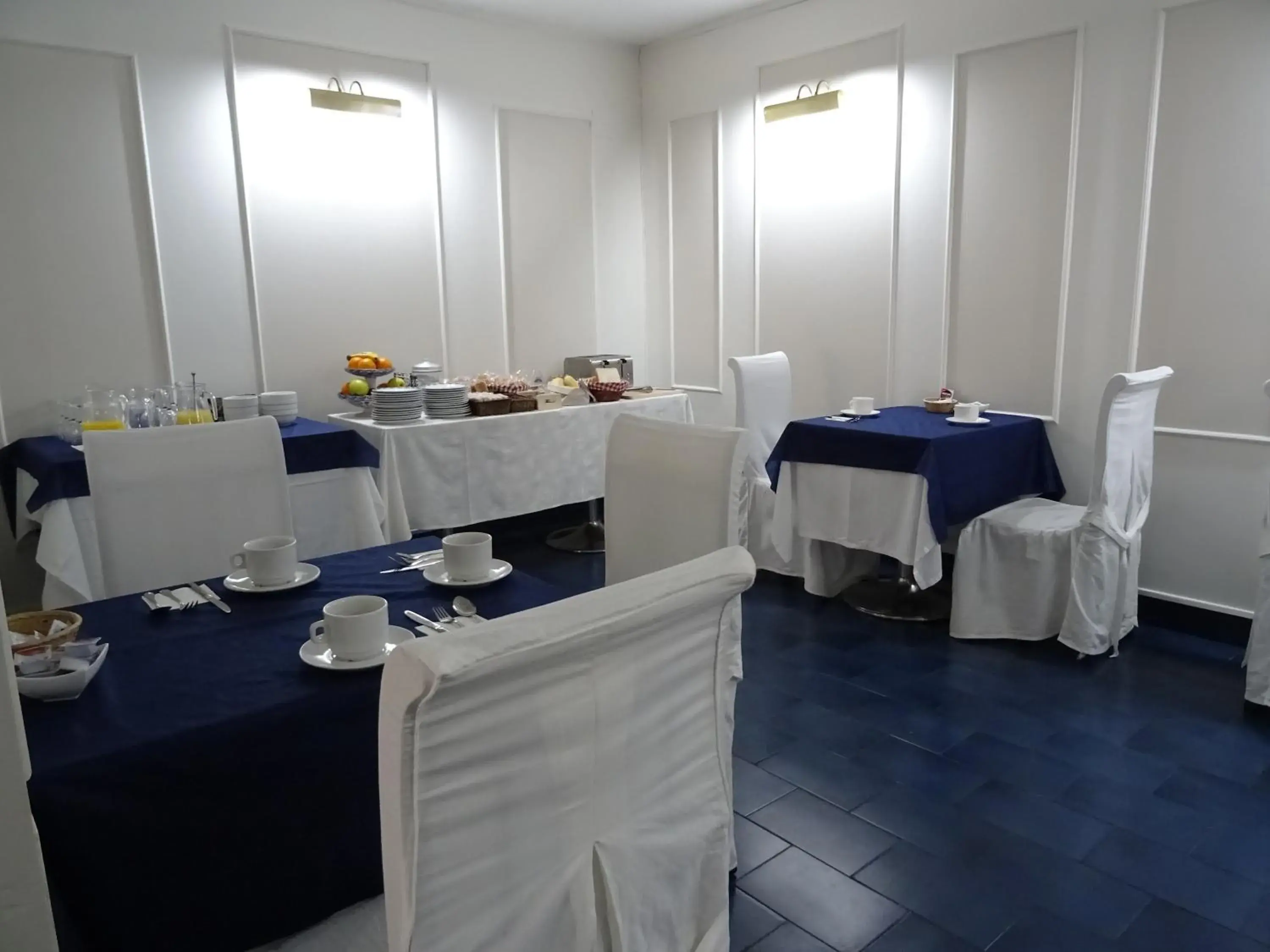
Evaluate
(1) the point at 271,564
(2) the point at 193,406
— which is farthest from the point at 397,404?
(1) the point at 271,564

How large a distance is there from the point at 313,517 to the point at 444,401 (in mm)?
737

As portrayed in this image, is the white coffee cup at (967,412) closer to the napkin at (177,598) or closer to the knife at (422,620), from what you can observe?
the knife at (422,620)

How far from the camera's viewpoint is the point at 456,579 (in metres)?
1.57

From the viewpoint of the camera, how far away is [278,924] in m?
1.10

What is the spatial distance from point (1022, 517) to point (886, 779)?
1.31m

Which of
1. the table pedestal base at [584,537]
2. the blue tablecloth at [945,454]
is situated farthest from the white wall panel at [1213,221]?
the table pedestal base at [584,537]

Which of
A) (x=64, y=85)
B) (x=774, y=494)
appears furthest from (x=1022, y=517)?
(x=64, y=85)

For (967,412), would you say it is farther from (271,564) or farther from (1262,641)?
(271,564)

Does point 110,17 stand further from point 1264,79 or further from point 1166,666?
point 1166,666

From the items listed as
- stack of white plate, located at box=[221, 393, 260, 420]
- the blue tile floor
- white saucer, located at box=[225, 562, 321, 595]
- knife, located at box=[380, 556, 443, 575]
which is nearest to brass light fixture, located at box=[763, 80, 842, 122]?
the blue tile floor

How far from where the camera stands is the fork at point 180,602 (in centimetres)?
148

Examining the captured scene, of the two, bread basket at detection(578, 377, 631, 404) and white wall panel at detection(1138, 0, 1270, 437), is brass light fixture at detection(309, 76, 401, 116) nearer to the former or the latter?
bread basket at detection(578, 377, 631, 404)

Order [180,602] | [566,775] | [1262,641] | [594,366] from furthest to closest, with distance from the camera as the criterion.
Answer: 1. [594,366]
2. [1262,641]
3. [180,602]
4. [566,775]

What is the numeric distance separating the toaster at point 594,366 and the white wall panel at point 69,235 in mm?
2010
